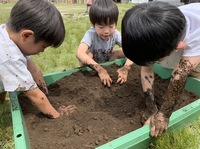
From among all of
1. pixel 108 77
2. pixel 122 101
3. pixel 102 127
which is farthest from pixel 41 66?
pixel 102 127

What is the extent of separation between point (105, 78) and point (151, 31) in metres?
0.93

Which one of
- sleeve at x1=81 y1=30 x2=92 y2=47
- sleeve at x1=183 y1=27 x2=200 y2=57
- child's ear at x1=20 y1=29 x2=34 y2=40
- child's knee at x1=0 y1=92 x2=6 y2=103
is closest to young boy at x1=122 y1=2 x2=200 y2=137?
sleeve at x1=183 y1=27 x2=200 y2=57

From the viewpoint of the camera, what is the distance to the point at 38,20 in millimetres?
1472

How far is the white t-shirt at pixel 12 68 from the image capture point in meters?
1.44

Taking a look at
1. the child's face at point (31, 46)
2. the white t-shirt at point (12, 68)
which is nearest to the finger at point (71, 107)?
the white t-shirt at point (12, 68)

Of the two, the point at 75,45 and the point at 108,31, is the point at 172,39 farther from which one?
the point at 75,45

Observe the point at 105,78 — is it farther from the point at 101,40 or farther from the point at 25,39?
the point at 25,39

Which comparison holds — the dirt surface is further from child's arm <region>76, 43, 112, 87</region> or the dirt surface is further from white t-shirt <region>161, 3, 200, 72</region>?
white t-shirt <region>161, 3, 200, 72</region>

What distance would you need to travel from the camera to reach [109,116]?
1.65 metres

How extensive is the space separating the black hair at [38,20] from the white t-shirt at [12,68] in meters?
0.12

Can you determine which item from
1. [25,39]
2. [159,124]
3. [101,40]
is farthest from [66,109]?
[101,40]

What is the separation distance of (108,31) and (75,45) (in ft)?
5.90

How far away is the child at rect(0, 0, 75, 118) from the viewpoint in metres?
1.46

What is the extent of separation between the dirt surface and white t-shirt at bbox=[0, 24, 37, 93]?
0.94ft
